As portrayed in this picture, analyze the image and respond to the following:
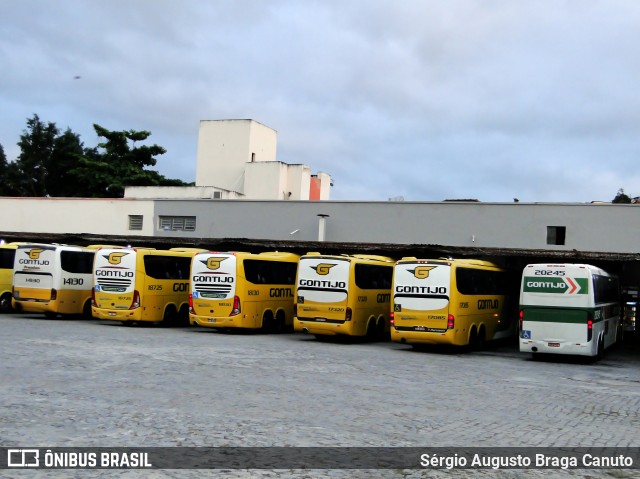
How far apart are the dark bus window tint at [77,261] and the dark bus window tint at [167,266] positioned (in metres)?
3.63

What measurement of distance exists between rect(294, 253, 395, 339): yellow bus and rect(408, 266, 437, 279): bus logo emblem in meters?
2.42

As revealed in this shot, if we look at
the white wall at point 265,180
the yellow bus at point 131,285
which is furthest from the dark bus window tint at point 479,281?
the white wall at point 265,180

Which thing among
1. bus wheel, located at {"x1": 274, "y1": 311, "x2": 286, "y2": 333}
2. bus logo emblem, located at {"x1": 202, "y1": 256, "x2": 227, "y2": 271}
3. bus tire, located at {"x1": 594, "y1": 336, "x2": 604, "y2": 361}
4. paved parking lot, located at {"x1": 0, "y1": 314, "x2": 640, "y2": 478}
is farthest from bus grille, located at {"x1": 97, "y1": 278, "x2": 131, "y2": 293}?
bus tire, located at {"x1": 594, "y1": 336, "x2": 604, "y2": 361}

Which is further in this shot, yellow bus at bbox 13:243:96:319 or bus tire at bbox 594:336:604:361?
yellow bus at bbox 13:243:96:319

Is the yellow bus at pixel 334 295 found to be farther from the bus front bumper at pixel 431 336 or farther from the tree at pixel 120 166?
the tree at pixel 120 166

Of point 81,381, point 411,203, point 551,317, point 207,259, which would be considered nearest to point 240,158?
point 411,203

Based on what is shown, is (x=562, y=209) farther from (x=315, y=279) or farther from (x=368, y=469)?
(x=368, y=469)

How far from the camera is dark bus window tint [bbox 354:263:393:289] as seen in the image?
25.1 meters

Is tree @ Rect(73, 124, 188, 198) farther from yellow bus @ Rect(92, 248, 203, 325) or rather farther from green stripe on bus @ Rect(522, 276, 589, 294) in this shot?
green stripe on bus @ Rect(522, 276, 589, 294)

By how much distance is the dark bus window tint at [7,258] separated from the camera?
104ft

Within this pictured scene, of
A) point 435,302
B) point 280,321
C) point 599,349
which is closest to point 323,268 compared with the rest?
point 435,302

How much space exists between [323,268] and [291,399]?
12.8 metres

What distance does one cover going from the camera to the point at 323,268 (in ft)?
81.5

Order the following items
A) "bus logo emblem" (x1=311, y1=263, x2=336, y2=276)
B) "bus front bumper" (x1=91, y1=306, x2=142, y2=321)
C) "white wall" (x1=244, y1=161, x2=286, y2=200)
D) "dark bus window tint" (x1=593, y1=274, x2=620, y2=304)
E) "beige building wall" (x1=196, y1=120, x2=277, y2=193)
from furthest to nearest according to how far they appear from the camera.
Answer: "beige building wall" (x1=196, y1=120, x2=277, y2=193)
"white wall" (x1=244, y1=161, x2=286, y2=200)
"bus front bumper" (x1=91, y1=306, x2=142, y2=321)
"bus logo emblem" (x1=311, y1=263, x2=336, y2=276)
"dark bus window tint" (x1=593, y1=274, x2=620, y2=304)
